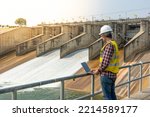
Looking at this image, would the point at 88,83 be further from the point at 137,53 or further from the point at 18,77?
the point at 18,77

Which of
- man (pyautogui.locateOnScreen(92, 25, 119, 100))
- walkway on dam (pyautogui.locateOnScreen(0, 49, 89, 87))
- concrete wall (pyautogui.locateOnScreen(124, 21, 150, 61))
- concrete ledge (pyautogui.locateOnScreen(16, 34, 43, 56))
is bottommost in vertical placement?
walkway on dam (pyautogui.locateOnScreen(0, 49, 89, 87))

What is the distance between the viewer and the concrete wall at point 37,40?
32.0 meters

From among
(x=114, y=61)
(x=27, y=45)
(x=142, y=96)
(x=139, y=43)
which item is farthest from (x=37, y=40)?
(x=114, y=61)

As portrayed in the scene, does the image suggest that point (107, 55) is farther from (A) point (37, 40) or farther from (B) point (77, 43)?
(A) point (37, 40)

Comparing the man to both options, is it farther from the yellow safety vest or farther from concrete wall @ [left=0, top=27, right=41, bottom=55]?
concrete wall @ [left=0, top=27, right=41, bottom=55]

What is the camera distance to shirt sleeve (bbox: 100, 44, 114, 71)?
4543 mm

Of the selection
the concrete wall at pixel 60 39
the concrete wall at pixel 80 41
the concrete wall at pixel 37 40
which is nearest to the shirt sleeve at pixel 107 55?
the concrete wall at pixel 80 41

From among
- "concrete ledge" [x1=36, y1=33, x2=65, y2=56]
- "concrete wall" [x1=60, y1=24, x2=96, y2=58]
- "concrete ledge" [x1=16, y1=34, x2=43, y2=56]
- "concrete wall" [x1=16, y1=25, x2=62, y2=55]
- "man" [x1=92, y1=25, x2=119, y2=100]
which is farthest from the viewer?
"concrete wall" [x1=16, y1=25, x2=62, y2=55]

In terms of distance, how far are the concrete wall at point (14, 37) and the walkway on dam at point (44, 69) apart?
20.6 ft

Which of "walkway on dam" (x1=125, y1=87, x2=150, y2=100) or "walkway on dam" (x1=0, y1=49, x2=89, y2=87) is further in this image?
"walkway on dam" (x1=0, y1=49, x2=89, y2=87)

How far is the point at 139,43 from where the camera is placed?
23406mm

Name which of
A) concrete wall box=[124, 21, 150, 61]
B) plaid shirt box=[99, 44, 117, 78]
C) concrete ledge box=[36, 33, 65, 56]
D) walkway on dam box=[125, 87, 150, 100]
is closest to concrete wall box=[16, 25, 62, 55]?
concrete ledge box=[36, 33, 65, 56]

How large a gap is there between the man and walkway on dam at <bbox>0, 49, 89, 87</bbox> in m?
17.5

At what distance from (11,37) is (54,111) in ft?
103
